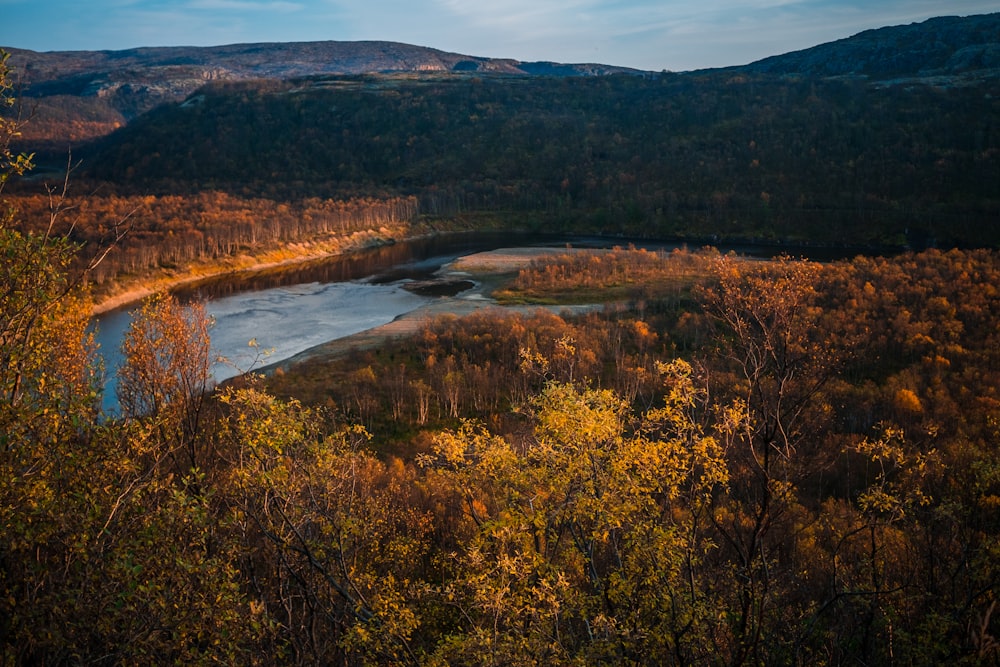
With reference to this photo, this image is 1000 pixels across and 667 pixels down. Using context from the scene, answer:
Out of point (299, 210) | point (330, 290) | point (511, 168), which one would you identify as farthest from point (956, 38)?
point (330, 290)

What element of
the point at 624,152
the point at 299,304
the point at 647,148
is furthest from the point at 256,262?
the point at 647,148

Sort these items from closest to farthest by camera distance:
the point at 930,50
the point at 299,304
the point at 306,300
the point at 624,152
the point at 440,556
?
1. the point at 440,556
2. the point at 299,304
3. the point at 306,300
4. the point at 624,152
5. the point at 930,50

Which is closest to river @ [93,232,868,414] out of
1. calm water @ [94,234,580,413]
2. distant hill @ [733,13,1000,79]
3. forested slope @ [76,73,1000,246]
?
calm water @ [94,234,580,413]

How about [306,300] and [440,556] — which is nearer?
[440,556]

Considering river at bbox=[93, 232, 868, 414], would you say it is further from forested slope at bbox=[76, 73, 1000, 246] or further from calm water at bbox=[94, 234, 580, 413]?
forested slope at bbox=[76, 73, 1000, 246]

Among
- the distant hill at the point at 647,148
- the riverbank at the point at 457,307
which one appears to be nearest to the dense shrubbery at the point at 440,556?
the riverbank at the point at 457,307

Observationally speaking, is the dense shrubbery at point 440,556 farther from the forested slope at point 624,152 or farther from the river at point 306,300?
the forested slope at point 624,152

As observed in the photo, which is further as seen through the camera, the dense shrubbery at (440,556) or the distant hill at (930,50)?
the distant hill at (930,50)

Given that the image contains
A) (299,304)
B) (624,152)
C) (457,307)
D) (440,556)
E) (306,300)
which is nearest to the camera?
(440,556)

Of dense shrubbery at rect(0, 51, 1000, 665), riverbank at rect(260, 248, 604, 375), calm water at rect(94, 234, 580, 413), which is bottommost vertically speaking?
calm water at rect(94, 234, 580, 413)

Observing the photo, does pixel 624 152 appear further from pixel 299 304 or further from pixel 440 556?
pixel 440 556

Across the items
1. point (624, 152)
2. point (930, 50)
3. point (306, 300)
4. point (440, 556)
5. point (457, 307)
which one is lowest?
point (306, 300)
